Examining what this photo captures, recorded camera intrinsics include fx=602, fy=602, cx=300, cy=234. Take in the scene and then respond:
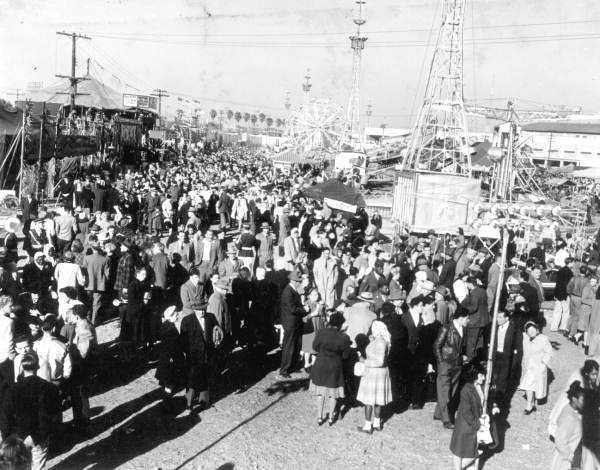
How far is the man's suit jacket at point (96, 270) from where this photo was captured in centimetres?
1015

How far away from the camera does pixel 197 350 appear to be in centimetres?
776

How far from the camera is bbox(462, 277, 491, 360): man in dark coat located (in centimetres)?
919

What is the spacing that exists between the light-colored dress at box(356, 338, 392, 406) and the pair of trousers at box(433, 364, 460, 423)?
32.8 inches

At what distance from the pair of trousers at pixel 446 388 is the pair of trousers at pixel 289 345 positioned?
229 centimetres

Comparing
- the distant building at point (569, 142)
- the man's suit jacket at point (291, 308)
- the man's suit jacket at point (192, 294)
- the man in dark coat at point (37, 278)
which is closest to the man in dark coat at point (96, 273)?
the man in dark coat at point (37, 278)

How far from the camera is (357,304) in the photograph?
28.3ft

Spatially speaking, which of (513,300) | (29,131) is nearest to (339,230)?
(513,300)

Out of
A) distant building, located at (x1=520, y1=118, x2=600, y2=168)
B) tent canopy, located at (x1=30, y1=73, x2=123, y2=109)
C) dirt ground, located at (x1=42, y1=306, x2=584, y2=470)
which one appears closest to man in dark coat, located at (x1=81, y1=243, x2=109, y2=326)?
dirt ground, located at (x1=42, y1=306, x2=584, y2=470)

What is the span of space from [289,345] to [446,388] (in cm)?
250

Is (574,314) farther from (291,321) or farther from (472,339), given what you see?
(291,321)

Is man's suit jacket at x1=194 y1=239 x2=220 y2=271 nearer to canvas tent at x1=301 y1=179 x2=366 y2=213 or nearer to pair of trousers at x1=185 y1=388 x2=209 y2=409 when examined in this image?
pair of trousers at x1=185 y1=388 x2=209 y2=409

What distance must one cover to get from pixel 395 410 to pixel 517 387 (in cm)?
229

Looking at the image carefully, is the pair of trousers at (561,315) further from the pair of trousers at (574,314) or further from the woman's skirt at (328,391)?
the woman's skirt at (328,391)

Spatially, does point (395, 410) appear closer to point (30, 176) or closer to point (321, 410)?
point (321, 410)
